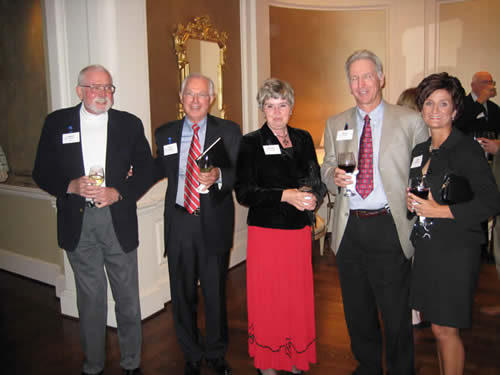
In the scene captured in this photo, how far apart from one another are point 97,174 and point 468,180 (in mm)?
1775

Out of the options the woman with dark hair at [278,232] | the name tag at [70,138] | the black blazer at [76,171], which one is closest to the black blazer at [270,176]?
the woman with dark hair at [278,232]

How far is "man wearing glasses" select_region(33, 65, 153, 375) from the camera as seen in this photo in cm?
238

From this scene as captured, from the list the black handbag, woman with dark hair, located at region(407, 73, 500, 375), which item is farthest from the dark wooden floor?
the black handbag

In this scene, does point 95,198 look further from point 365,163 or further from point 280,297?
point 365,163

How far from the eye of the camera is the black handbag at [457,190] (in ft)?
6.21

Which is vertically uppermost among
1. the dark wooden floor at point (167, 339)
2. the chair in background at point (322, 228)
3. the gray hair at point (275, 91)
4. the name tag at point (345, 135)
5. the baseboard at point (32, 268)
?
the gray hair at point (275, 91)

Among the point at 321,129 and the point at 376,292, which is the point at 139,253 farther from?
the point at 321,129

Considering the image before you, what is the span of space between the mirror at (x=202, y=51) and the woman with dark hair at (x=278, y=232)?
1.95 metres

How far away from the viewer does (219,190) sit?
97.4 inches

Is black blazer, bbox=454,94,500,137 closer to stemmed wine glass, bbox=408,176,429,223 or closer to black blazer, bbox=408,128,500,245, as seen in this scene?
black blazer, bbox=408,128,500,245

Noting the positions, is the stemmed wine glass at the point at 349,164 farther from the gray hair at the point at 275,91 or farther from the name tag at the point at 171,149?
the name tag at the point at 171,149

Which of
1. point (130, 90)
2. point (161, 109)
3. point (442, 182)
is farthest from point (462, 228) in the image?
point (161, 109)

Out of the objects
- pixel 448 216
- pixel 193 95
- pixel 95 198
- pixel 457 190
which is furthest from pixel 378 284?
pixel 95 198

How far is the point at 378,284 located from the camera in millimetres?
2207
